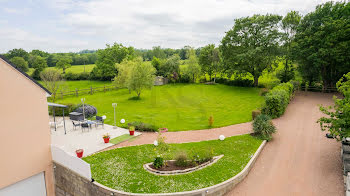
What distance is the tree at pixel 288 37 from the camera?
3047cm

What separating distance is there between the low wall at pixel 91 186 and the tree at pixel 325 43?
19.3 metres

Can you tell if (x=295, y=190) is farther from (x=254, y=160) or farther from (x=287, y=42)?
(x=287, y=42)

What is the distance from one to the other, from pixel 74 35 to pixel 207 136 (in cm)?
2481

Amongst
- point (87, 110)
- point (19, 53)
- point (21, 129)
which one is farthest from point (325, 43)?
point (19, 53)

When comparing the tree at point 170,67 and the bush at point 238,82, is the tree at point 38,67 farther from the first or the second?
the bush at point 238,82

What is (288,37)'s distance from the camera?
103 feet

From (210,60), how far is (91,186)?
35447mm

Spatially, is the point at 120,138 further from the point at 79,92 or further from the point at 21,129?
the point at 79,92

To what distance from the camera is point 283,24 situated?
31422 millimetres

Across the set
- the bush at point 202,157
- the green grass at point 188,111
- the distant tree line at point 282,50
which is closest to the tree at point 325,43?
the distant tree line at point 282,50

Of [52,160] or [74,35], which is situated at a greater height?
[74,35]

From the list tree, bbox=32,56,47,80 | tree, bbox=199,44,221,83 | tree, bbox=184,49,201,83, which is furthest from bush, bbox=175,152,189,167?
tree, bbox=32,56,47,80

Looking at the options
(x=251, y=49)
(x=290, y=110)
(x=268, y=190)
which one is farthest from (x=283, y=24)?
(x=268, y=190)

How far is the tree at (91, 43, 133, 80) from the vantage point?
46656 mm
